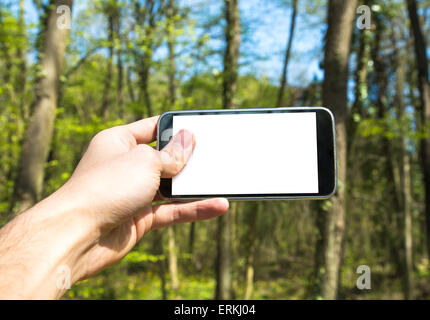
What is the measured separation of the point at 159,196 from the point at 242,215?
986 cm

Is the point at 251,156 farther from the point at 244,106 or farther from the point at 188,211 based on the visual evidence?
the point at 244,106

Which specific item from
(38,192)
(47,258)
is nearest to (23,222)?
(47,258)

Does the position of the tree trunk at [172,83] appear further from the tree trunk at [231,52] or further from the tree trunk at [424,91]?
the tree trunk at [424,91]

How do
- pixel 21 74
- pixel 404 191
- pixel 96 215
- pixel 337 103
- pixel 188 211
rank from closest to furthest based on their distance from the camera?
pixel 96 215
pixel 188 211
pixel 337 103
pixel 21 74
pixel 404 191

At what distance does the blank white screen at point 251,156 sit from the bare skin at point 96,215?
86 millimetres

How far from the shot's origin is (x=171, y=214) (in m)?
2.04

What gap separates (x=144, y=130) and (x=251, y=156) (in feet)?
2.31

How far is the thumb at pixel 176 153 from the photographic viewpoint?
1.79 meters

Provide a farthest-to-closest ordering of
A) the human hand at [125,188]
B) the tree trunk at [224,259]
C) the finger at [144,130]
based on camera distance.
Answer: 1. the tree trunk at [224,259]
2. the finger at [144,130]
3. the human hand at [125,188]

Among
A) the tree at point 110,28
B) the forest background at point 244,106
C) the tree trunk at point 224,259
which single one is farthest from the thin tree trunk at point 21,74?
the tree trunk at point 224,259

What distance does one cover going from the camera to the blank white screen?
188 cm

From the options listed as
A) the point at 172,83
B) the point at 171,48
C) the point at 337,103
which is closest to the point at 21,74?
the point at 172,83

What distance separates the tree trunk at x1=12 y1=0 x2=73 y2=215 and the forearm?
3.56 meters

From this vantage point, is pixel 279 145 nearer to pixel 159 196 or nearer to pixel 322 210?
pixel 159 196
